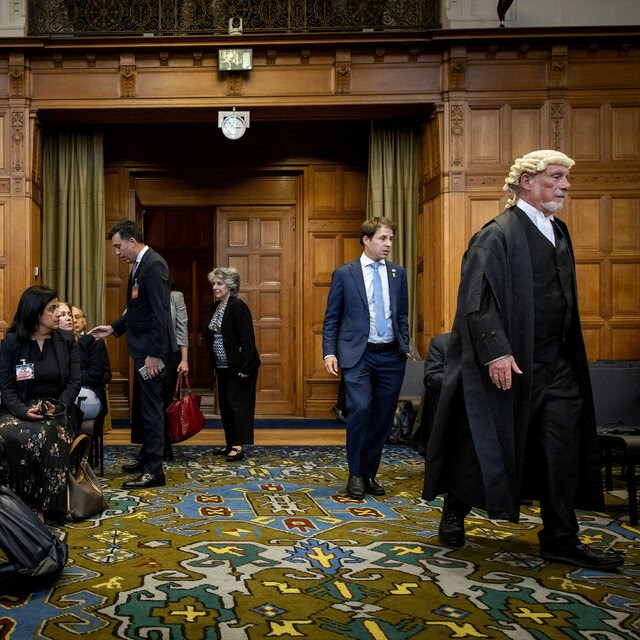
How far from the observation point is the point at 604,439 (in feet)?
14.0

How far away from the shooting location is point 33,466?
3936mm

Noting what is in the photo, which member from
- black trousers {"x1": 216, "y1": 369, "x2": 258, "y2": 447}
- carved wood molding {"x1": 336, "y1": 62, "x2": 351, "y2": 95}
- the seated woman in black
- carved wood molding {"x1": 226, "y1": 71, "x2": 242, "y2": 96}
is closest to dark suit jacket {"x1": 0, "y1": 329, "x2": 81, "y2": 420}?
the seated woman in black

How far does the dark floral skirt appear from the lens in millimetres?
3916

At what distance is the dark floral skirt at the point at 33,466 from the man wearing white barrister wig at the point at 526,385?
1.90 metres

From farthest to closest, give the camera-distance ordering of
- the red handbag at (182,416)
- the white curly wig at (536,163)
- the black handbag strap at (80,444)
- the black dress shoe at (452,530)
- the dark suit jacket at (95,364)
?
the red handbag at (182,416) → the dark suit jacket at (95,364) → the black handbag strap at (80,444) → the black dress shoe at (452,530) → the white curly wig at (536,163)

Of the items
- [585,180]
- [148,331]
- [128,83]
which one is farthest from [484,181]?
[148,331]

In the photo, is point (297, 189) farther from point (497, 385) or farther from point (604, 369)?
point (497, 385)

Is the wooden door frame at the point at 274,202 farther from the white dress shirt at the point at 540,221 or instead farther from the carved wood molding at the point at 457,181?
the white dress shirt at the point at 540,221

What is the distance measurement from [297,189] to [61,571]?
7.21 metres

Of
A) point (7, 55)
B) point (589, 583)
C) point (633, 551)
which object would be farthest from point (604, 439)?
point (7, 55)

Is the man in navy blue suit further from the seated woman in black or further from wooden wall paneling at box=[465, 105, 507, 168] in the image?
wooden wall paneling at box=[465, 105, 507, 168]

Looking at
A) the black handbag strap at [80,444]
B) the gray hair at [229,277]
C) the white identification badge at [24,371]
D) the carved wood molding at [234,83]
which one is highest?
the carved wood molding at [234,83]

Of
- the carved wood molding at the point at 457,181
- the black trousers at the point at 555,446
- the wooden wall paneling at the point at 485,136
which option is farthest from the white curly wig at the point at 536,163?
the wooden wall paneling at the point at 485,136

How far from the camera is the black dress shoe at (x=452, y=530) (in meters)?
3.48
